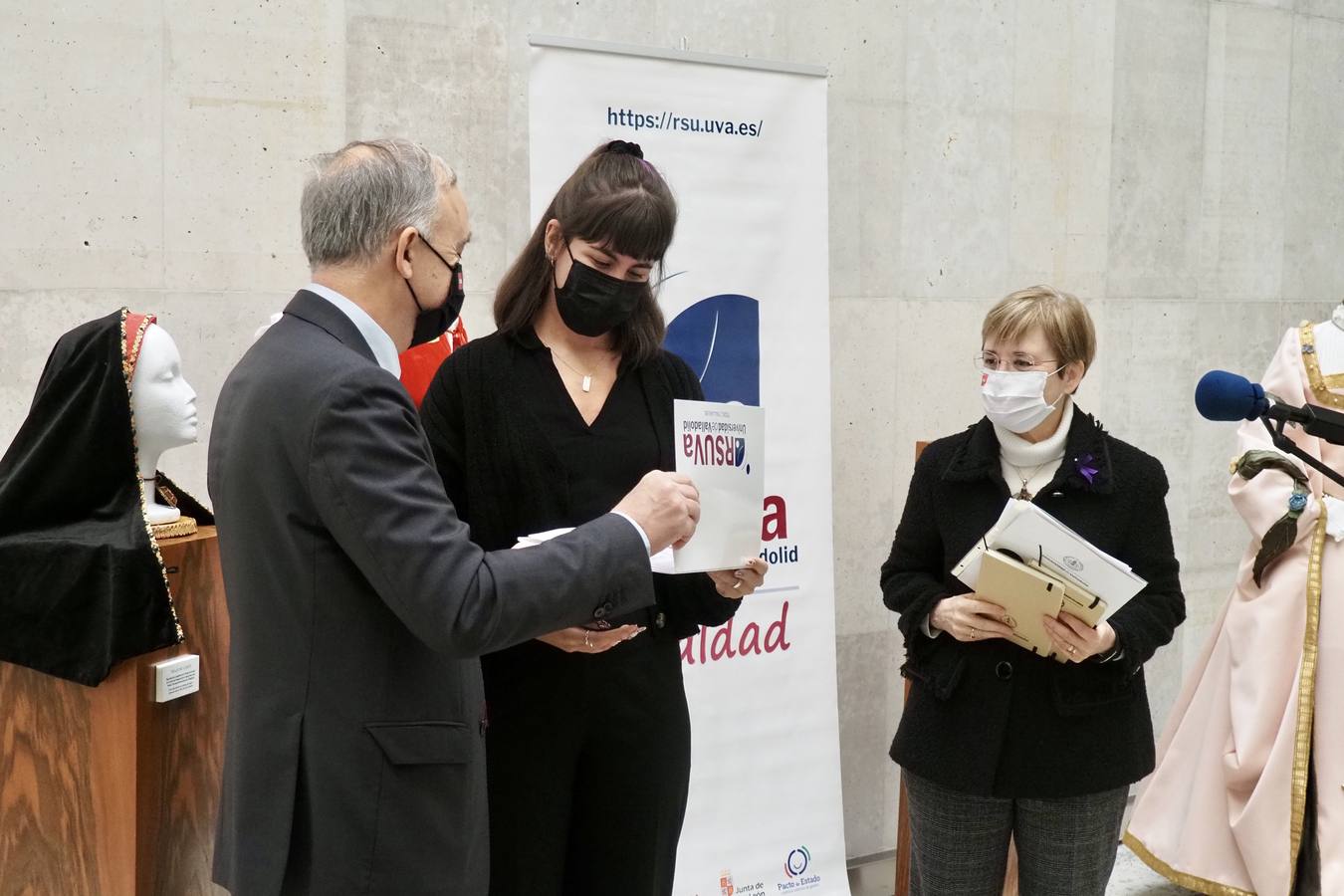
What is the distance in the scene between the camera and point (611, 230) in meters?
2.08

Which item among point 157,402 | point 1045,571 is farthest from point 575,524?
point 157,402

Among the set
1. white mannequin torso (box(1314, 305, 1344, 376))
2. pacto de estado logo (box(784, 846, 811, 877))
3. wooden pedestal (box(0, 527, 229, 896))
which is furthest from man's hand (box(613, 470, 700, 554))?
white mannequin torso (box(1314, 305, 1344, 376))

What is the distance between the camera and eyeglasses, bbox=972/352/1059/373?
261cm

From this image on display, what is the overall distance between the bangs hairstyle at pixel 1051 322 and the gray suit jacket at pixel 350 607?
1.28 meters

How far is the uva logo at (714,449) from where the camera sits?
74.4 inches

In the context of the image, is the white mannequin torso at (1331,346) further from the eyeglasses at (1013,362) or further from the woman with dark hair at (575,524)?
the woman with dark hair at (575,524)

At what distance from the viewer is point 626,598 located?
164 centimetres

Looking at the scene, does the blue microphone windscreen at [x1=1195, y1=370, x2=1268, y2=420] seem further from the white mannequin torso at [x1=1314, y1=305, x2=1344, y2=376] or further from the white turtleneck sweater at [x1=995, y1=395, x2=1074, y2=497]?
the white mannequin torso at [x1=1314, y1=305, x2=1344, y2=376]

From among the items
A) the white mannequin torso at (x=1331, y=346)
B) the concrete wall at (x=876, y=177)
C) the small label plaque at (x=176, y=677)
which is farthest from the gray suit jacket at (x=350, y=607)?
the white mannequin torso at (x=1331, y=346)

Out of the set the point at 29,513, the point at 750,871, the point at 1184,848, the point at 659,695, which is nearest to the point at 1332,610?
the point at 1184,848

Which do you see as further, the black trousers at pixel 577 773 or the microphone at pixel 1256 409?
the black trousers at pixel 577 773

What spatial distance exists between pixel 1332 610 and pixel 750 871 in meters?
→ 1.70

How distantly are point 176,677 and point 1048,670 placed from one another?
5.53ft

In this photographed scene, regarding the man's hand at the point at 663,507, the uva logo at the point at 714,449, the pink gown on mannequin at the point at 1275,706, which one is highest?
the uva logo at the point at 714,449
